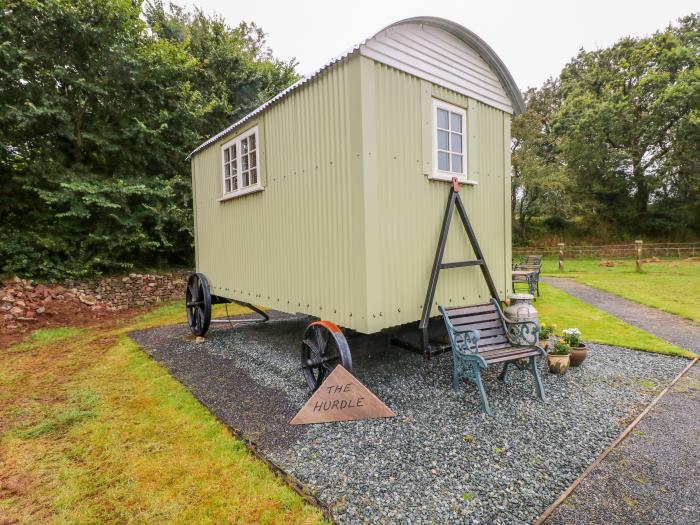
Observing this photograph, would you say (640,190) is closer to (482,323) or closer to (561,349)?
(561,349)

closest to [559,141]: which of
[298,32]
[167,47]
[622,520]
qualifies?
[298,32]

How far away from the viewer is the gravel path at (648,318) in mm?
6176

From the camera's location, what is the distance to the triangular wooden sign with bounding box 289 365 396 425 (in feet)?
11.7

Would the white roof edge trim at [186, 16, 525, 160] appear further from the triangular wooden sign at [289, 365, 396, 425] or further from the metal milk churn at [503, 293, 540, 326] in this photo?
the triangular wooden sign at [289, 365, 396, 425]

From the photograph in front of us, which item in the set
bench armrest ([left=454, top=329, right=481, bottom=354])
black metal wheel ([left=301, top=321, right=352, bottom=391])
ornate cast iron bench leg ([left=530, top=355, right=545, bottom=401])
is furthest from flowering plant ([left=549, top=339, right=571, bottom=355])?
black metal wheel ([left=301, top=321, right=352, bottom=391])

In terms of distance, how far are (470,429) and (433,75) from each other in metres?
3.95

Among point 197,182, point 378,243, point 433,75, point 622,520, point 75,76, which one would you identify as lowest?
point 622,520

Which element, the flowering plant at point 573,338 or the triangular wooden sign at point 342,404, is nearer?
the triangular wooden sign at point 342,404

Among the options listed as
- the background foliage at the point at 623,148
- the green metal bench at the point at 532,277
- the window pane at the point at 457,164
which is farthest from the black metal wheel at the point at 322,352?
the background foliage at the point at 623,148

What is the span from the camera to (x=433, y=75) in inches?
176

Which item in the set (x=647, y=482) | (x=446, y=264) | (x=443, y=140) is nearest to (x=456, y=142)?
(x=443, y=140)

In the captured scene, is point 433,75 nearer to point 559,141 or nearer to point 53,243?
point 53,243

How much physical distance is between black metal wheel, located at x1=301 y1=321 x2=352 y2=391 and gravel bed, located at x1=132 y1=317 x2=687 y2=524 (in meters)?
0.27

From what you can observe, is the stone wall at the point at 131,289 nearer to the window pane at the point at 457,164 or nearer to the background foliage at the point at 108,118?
the background foliage at the point at 108,118
